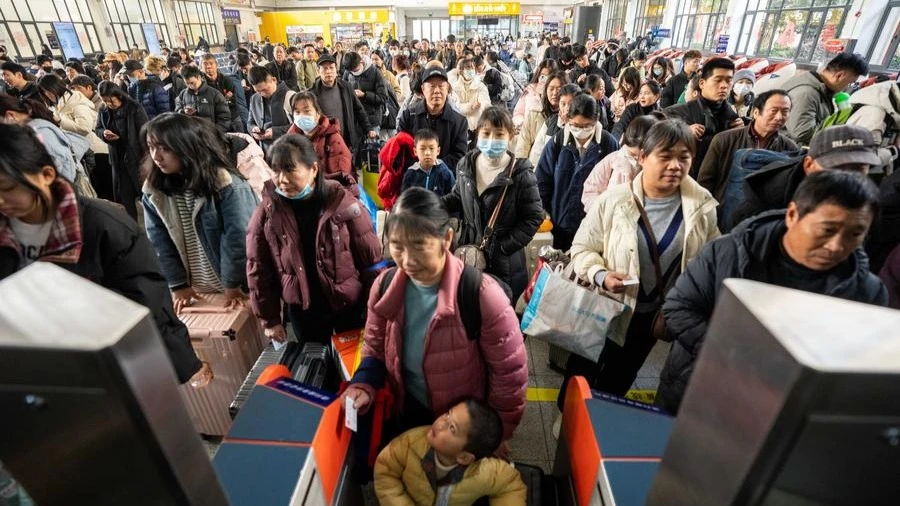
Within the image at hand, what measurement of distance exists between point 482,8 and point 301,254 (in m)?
30.3

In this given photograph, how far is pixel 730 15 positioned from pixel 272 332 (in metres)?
15.3

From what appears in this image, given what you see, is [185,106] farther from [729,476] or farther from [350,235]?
[729,476]

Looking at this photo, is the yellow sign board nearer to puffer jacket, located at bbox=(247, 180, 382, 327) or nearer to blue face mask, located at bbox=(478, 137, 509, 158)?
blue face mask, located at bbox=(478, 137, 509, 158)

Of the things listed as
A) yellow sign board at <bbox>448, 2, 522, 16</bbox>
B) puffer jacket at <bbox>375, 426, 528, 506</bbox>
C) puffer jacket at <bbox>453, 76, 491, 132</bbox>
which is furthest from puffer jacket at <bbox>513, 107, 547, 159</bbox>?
yellow sign board at <bbox>448, 2, 522, 16</bbox>

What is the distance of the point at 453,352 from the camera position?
1.58 m

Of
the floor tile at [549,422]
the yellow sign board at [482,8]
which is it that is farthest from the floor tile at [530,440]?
the yellow sign board at [482,8]

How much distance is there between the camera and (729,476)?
1.71ft

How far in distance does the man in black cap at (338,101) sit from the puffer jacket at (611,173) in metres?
3.14

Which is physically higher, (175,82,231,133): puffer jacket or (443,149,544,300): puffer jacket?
(175,82,231,133): puffer jacket

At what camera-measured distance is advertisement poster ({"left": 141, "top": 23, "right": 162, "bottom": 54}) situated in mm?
19609

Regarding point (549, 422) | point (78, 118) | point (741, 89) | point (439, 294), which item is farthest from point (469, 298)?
point (78, 118)

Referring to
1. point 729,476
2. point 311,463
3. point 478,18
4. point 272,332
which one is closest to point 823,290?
point 729,476

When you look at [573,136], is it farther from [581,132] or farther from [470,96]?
[470,96]

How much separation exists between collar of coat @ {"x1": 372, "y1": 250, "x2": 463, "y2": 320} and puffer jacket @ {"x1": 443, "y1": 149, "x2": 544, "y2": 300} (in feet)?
3.51
